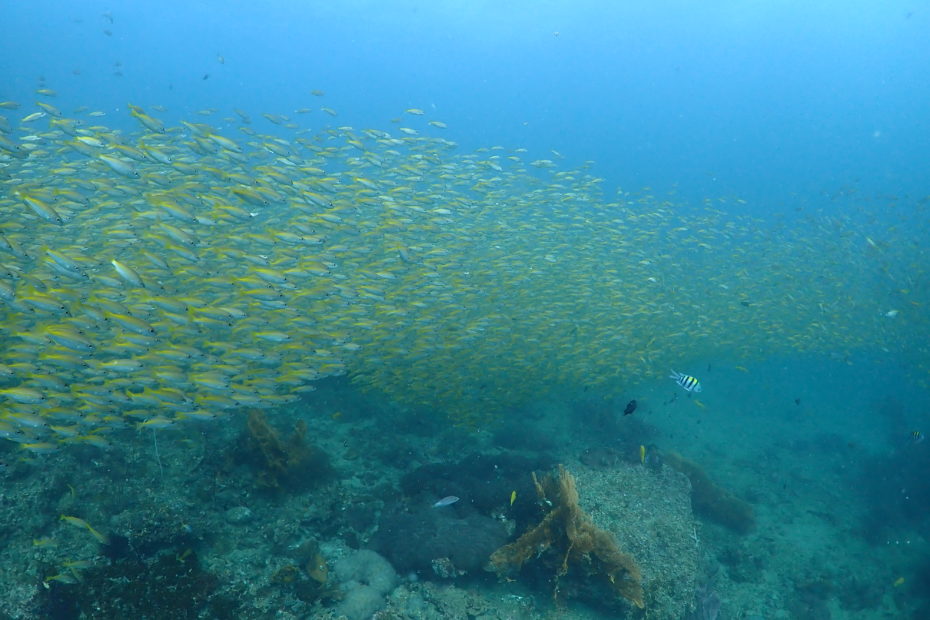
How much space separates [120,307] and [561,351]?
29.9 feet

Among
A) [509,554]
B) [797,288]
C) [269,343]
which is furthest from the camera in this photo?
[797,288]

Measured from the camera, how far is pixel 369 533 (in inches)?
288

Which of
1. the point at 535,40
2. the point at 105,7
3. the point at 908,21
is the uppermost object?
the point at 908,21

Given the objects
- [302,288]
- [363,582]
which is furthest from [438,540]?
[302,288]

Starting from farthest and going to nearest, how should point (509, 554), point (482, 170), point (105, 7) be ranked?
point (105, 7) → point (482, 170) → point (509, 554)

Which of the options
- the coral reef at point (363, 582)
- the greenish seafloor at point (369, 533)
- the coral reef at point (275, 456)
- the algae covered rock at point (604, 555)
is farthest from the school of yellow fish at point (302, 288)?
the algae covered rock at point (604, 555)

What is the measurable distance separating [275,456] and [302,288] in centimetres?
300

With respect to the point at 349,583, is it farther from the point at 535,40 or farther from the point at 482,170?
the point at 535,40

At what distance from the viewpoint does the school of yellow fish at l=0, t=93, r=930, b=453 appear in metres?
6.19

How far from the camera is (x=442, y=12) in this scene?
292 ft

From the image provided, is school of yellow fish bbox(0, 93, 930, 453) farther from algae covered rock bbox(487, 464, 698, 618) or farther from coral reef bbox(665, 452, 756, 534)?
algae covered rock bbox(487, 464, 698, 618)

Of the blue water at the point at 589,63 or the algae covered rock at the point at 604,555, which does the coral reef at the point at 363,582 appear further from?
the blue water at the point at 589,63

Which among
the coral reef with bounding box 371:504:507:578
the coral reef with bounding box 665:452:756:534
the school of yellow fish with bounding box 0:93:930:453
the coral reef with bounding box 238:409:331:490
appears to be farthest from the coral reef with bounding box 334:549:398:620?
the coral reef with bounding box 665:452:756:534

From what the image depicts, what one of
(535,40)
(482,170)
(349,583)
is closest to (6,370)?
(349,583)
